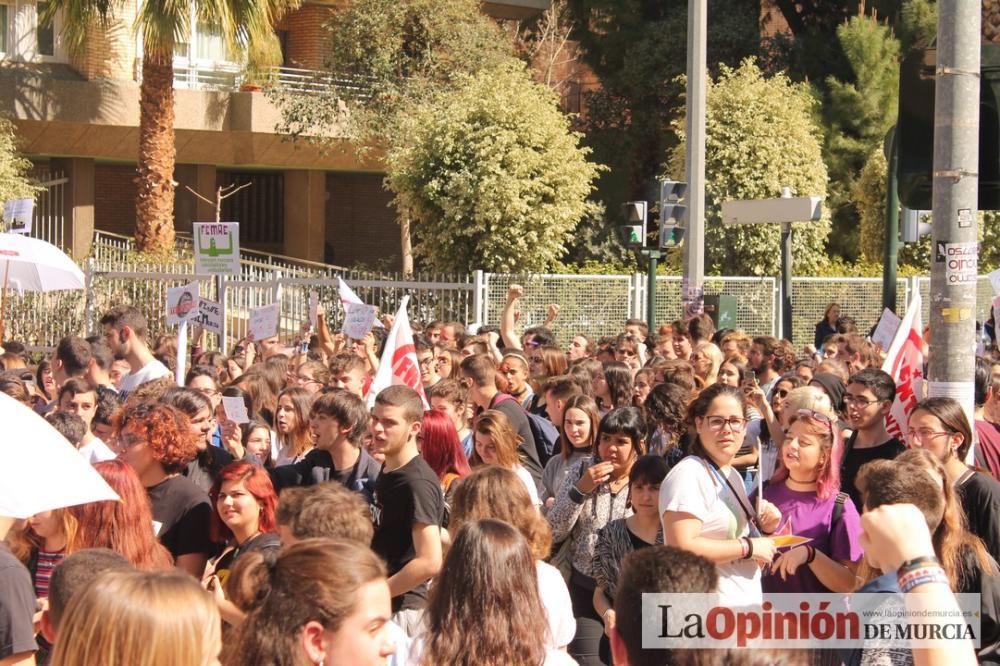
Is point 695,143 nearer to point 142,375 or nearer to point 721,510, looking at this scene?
point 142,375

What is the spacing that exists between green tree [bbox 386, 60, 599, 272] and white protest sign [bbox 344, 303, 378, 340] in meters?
9.48

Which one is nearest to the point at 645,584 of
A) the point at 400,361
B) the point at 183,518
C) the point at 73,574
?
the point at 73,574

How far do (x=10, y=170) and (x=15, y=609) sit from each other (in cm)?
2257

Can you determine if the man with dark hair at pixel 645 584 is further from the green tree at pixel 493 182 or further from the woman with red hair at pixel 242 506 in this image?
the green tree at pixel 493 182

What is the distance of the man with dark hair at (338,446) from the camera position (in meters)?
6.47

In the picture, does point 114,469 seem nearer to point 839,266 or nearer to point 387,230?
point 839,266

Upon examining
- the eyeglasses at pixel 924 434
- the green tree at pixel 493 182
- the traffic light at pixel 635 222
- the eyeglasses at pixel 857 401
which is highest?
the green tree at pixel 493 182

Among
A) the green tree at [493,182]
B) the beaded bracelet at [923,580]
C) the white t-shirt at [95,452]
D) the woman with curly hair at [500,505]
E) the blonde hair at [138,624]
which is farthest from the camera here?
the green tree at [493,182]

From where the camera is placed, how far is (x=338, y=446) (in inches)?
258

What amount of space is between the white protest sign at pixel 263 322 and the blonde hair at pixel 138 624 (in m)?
9.86

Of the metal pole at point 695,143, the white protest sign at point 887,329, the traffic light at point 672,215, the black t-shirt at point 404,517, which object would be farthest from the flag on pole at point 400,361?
the traffic light at point 672,215

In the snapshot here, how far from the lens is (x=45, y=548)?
5.03 metres

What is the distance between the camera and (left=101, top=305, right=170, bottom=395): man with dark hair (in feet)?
33.4

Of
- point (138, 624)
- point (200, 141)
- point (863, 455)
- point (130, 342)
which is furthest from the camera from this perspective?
point (200, 141)
